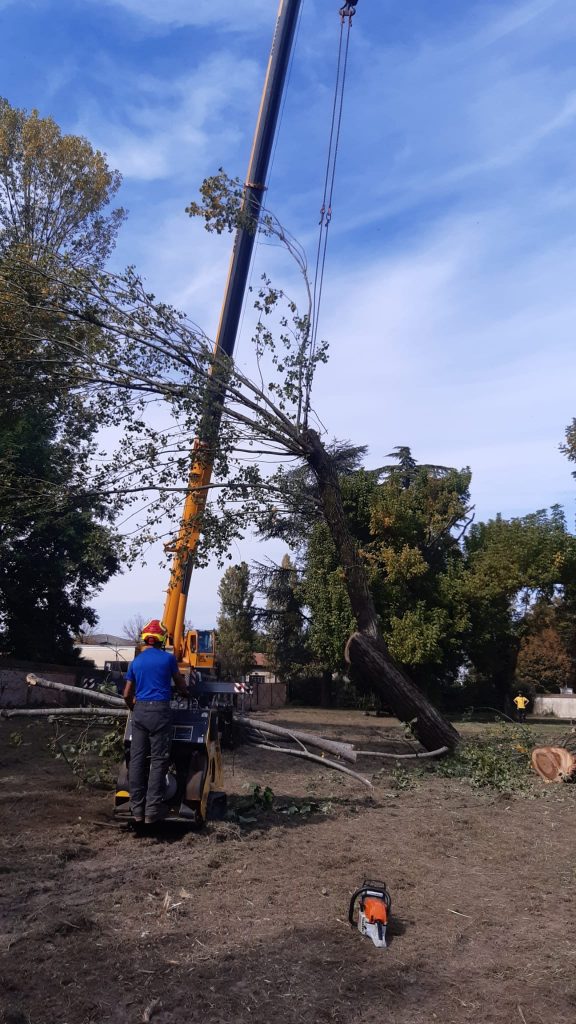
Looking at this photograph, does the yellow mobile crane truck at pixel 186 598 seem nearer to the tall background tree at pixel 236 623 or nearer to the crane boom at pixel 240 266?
the crane boom at pixel 240 266

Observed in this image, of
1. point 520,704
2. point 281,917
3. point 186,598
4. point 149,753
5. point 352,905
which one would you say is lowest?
point 281,917

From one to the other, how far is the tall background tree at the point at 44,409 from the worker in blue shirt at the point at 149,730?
5221 mm

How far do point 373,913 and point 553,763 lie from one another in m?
7.63

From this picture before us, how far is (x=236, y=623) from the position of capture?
43.1 meters

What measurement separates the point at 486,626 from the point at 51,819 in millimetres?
26967

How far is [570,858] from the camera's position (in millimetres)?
7004

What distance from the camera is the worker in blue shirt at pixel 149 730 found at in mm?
6738

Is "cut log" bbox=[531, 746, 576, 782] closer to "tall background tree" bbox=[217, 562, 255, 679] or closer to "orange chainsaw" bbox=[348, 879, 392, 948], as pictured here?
"orange chainsaw" bbox=[348, 879, 392, 948]

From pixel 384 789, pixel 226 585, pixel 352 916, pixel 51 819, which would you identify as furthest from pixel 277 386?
pixel 226 585

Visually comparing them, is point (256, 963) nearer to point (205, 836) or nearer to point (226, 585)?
point (205, 836)

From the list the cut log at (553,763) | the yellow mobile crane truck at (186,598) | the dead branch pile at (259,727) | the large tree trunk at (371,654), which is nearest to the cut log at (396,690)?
the large tree trunk at (371,654)

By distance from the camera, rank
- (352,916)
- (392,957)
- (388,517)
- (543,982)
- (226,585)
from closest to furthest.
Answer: (543,982) < (392,957) < (352,916) < (388,517) < (226,585)

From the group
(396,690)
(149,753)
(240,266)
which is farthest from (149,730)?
(240,266)

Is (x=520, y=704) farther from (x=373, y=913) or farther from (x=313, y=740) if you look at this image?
(x=373, y=913)
